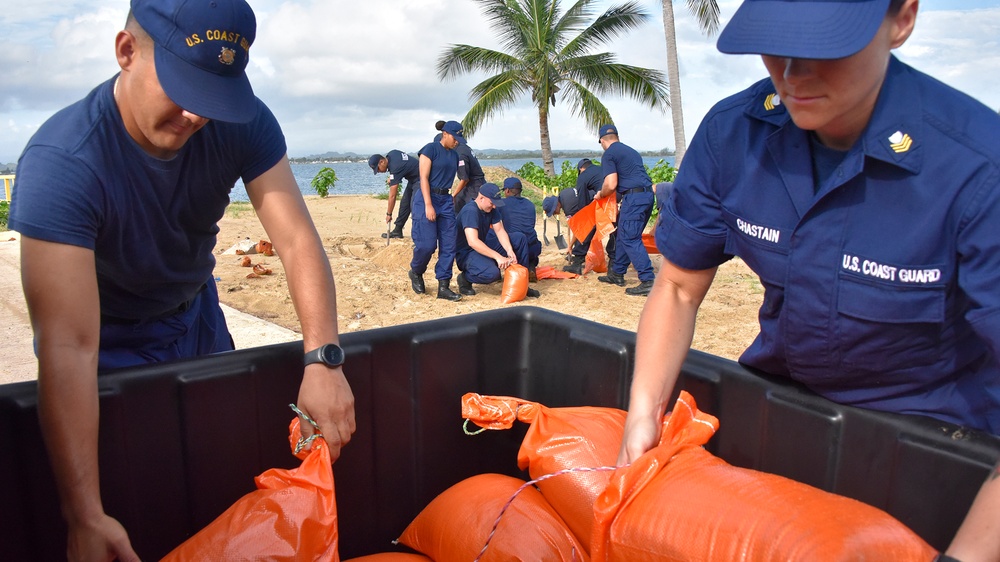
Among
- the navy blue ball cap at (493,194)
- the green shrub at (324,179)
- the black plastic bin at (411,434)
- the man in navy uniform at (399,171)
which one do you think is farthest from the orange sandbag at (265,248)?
the green shrub at (324,179)

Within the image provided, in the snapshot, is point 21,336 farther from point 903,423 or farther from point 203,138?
point 903,423

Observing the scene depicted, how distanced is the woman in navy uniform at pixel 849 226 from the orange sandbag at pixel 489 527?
0.36m

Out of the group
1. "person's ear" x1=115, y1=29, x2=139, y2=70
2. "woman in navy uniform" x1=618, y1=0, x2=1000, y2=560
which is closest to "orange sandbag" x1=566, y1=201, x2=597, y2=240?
"woman in navy uniform" x1=618, y1=0, x2=1000, y2=560

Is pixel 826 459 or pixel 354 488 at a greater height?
pixel 826 459

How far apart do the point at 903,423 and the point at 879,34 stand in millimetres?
608

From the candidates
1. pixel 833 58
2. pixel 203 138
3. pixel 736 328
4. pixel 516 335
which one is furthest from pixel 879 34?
pixel 736 328

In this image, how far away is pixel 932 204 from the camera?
1.06 m

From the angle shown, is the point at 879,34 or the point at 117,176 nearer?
the point at 879,34

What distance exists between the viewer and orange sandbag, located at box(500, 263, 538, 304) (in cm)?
679

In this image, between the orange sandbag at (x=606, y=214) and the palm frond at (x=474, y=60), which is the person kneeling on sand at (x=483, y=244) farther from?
the palm frond at (x=474, y=60)

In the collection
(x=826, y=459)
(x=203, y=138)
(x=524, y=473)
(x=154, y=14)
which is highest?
(x=154, y=14)

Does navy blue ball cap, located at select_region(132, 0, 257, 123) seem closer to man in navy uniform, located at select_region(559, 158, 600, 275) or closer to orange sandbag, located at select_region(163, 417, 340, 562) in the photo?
orange sandbag, located at select_region(163, 417, 340, 562)

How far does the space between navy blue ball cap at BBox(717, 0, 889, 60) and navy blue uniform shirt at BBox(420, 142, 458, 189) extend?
252 inches

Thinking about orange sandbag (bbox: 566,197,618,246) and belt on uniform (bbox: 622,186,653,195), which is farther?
orange sandbag (bbox: 566,197,618,246)
